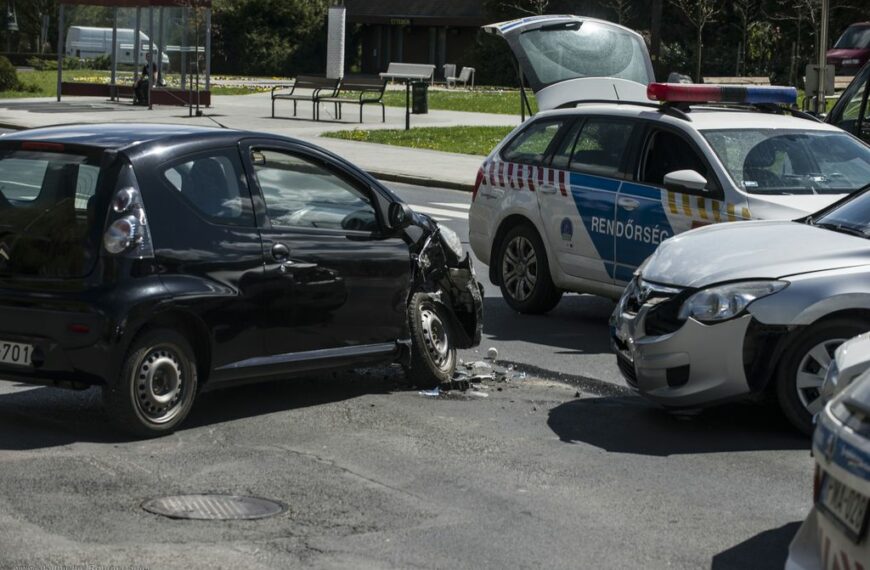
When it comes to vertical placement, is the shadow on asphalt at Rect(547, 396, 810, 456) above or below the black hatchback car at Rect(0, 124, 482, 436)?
below

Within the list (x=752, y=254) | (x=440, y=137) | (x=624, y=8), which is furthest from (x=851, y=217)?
(x=624, y=8)

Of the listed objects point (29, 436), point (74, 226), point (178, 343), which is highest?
point (74, 226)

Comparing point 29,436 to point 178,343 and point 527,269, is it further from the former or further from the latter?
point 527,269

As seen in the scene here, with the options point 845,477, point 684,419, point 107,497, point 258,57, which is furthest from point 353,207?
point 258,57

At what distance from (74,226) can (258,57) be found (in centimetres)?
6511

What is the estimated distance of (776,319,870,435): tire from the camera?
7633 millimetres

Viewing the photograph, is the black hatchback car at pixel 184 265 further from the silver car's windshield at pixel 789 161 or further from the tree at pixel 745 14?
the tree at pixel 745 14

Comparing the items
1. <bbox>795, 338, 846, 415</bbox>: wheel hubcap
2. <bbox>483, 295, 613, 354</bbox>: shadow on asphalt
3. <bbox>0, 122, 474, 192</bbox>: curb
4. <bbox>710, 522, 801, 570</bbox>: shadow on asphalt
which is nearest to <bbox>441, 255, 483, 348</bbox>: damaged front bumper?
<bbox>483, 295, 613, 354</bbox>: shadow on asphalt

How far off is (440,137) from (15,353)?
24.3 m

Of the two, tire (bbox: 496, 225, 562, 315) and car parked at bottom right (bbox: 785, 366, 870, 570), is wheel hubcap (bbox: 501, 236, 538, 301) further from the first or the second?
car parked at bottom right (bbox: 785, 366, 870, 570)

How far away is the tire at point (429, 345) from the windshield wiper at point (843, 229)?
2228 mm

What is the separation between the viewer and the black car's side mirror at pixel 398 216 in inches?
344

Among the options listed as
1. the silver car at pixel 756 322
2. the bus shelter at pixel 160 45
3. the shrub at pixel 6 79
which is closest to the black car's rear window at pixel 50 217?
the silver car at pixel 756 322

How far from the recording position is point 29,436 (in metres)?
7.44
